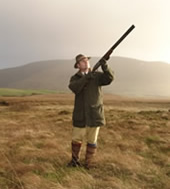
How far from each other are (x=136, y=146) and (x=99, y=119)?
308 centimetres

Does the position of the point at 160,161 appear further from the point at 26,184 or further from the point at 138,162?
the point at 26,184

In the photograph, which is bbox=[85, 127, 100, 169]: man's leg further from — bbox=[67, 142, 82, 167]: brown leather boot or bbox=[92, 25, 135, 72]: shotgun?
bbox=[92, 25, 135, 72]: shotgun

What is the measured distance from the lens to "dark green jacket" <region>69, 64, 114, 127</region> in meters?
5.46

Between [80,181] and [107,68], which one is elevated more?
[107,68]

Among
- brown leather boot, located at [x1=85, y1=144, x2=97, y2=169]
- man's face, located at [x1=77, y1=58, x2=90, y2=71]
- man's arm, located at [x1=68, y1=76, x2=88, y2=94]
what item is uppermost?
man's face, located at [x1=77, y1=58, x2=90, y2=71]

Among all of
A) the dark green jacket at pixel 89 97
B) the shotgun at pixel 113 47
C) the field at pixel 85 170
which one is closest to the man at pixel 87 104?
the dark green jacket at pixel 89 97

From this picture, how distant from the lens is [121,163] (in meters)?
6.04

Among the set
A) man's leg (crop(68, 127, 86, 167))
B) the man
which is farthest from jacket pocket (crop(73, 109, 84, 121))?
man's leg (crop(68, 127, 86, 167))

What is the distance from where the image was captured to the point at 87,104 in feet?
18.2

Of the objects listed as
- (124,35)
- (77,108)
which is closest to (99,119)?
(77,108)

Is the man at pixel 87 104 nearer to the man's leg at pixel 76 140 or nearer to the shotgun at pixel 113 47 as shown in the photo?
the man's leg at pixel 76 140

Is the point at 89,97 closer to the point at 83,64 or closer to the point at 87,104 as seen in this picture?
the point at 87,104

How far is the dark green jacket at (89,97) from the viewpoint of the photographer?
5.46 m

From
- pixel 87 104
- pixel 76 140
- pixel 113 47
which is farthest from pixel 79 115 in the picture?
pixel 113 47
